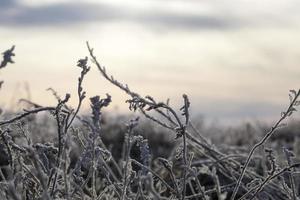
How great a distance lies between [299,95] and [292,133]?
5850mm

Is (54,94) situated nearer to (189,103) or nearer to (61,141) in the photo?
(61,141)

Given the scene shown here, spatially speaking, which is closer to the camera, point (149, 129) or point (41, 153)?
point (41, 153)

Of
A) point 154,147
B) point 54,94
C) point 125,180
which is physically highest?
point 54,94

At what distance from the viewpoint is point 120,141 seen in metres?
5.77

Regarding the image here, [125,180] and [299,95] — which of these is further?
[299,95]

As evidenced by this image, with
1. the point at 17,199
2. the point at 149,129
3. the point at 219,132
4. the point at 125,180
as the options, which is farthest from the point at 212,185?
the point at 219,132

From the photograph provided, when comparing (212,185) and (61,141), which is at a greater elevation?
(61,141)

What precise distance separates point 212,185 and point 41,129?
1.68 metres

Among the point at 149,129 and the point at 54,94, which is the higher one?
the point at 54,94

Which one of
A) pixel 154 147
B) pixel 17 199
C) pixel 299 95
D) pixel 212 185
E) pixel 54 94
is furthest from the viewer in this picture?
pixel 154 147

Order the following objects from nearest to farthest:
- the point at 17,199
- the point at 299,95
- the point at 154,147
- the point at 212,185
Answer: the point at 17,199 < the point at 299,95 < the point at 212,185 < the point at 154,147

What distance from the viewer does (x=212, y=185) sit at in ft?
11.3

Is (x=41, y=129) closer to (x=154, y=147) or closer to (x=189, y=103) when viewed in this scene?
(x=154, y=147)

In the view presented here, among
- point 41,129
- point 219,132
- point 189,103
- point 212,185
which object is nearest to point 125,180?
point 189,103
